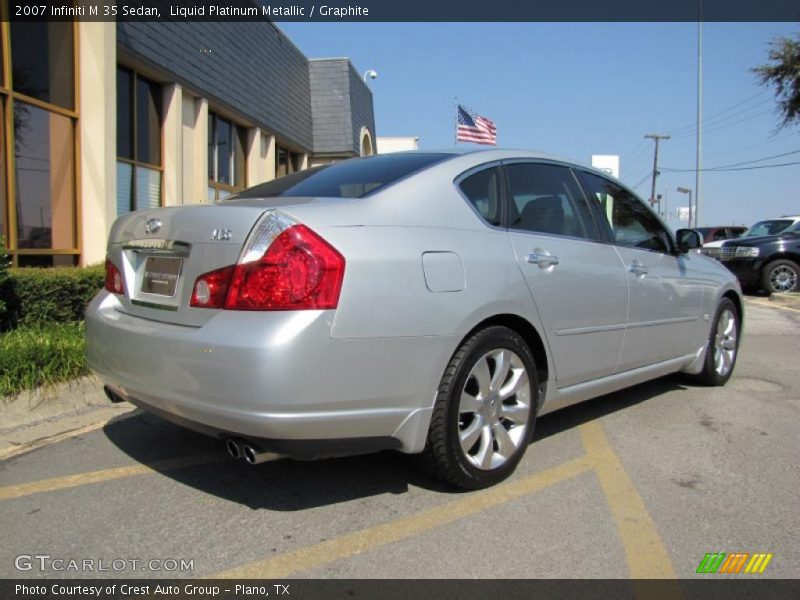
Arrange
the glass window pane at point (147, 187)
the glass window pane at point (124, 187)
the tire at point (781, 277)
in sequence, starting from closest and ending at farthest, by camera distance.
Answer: the glass window pane at point (124, 187) → the glass window pane at point (147, 187) → the tire at point (781, 277)

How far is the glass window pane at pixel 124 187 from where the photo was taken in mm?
9609

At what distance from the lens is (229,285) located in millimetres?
2543

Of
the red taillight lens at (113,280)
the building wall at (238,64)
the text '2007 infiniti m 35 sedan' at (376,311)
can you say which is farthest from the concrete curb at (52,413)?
the building wall at (238,64)

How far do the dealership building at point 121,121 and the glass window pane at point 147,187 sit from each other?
0.10 feet

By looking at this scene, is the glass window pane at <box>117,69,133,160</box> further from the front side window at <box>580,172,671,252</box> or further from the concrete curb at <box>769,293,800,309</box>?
the concrete curb at <box>769,293,800,309</box>

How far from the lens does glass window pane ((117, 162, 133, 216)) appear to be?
9.61 metres

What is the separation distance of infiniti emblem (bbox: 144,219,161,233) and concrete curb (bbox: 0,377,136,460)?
67.1 inches

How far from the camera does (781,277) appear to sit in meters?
14.1

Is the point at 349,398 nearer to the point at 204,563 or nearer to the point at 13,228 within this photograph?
the point at 204,563

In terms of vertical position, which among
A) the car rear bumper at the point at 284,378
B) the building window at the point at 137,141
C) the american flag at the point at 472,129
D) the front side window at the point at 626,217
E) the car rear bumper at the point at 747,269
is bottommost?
the car rear bumper at the point at 284,378

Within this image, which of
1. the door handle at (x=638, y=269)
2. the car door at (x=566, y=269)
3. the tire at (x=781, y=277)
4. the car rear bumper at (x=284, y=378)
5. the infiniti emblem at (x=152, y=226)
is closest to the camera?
the car rear bumper at (x=284, y=378)

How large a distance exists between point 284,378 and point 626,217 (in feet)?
9.95

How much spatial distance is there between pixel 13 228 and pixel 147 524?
19.9 feet
